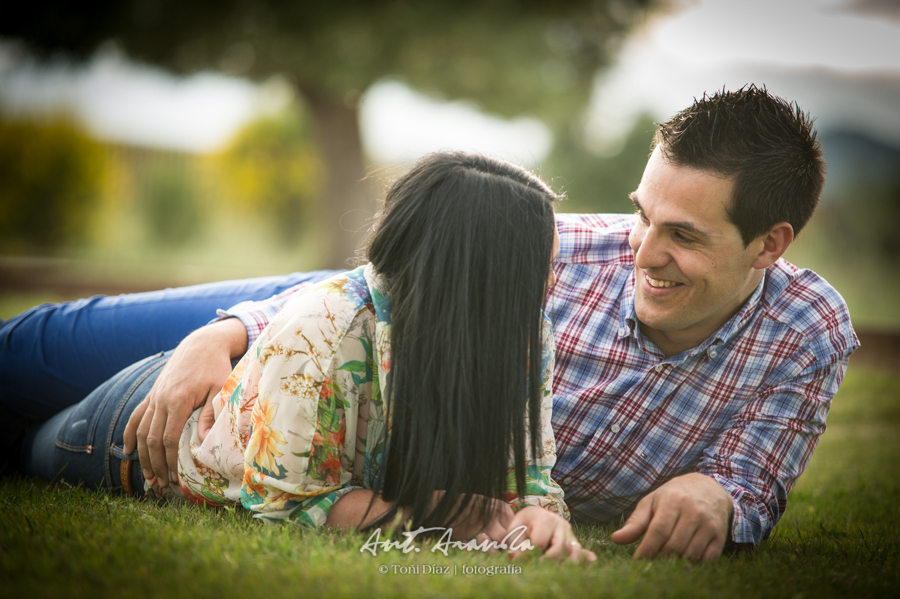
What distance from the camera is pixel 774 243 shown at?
2605 mm

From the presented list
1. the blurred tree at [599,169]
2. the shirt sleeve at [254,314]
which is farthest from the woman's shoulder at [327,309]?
the blurred tree at [599,169]

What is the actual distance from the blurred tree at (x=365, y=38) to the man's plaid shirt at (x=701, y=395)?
650 centimetres

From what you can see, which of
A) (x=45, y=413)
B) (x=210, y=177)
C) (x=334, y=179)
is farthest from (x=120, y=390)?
(x=210, y=177)

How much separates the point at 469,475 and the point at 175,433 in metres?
0.97

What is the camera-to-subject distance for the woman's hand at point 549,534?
181cm

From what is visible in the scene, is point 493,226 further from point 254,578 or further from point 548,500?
point 254,578

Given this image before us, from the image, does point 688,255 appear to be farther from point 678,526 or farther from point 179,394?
point 179,394

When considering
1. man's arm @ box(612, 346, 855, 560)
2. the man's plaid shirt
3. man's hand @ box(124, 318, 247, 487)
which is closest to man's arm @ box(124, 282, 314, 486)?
man's hand @ box(124, 318, 247, 487)

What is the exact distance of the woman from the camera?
1779 mm

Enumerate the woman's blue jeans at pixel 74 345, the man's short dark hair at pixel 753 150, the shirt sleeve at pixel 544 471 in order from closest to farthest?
the shirt sleeve at pixel 544 471
the man's short dark hair at pixel 753 150
the woman's blue jeans at pixel 74 345

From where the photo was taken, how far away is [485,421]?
5.95ft

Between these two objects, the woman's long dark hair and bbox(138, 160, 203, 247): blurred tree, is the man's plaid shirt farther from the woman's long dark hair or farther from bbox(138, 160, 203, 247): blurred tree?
bbox(138, 160, 203, 247): blurred tree

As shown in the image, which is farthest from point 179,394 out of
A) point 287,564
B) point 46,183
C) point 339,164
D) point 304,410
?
point 46,183
